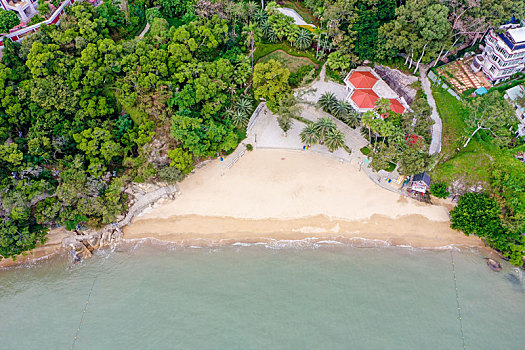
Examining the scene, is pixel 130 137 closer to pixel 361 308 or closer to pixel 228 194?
pixel 228 194

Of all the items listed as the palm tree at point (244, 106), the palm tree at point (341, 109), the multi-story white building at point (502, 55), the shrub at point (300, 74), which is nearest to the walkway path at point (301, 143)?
the palm tree at point (341, 109)

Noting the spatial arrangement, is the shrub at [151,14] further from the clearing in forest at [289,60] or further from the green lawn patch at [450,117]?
the green lawn patch at [450,117]

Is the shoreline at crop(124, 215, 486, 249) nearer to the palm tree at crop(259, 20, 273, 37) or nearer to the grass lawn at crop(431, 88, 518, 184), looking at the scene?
the grass lawn at crop(431, 88, 518, 184)

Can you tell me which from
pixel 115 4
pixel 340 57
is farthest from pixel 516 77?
pixel 115 4

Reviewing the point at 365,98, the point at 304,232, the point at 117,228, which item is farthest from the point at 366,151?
the point at 117,228

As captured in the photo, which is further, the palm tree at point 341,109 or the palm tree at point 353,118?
the palm tree at point 341,109

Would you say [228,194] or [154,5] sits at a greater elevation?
[154,5]

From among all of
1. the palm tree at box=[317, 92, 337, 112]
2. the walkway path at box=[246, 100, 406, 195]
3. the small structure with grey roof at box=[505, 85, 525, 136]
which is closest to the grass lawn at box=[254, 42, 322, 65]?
the palm tree at box=[317, 92, 337, 112]
